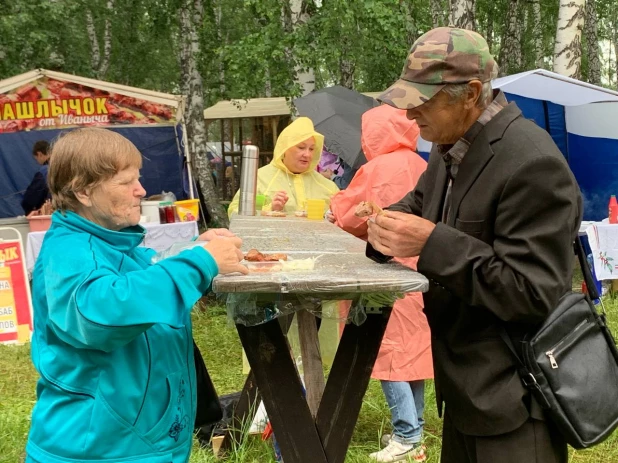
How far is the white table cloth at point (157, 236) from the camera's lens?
6.95 m

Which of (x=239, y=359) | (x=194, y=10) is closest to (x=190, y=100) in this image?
(x=194, y=10)

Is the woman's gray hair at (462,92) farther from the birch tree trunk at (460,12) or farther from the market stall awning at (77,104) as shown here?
the market stall awning at (77,104)

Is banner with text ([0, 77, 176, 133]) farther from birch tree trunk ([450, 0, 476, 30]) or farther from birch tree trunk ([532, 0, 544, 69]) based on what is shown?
birch tree trunk ([532, 0, 544, 69])

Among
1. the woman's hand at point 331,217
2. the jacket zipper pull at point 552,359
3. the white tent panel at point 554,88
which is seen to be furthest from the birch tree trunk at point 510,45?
the jacket zipper pull at point 552,359

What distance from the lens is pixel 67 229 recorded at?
1.72m

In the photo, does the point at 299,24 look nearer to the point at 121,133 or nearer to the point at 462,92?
the point at 121,133

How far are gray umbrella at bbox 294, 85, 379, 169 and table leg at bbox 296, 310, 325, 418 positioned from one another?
4064 mm

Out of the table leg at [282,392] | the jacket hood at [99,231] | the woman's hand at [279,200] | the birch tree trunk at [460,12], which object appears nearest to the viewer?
the jacket hood at [99,231]

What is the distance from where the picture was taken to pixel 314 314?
2.38 m

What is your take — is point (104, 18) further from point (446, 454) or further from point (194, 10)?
point (446, 454)

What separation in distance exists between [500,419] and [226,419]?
2385mm

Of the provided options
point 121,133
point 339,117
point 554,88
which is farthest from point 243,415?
point 121,133

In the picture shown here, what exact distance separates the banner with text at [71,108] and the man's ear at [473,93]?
891 centimetres

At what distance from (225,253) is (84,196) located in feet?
1.23
